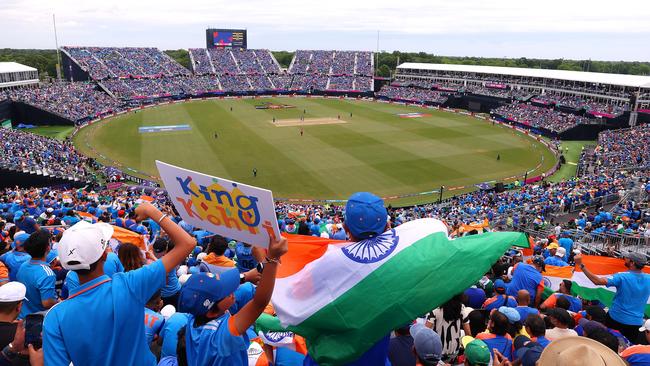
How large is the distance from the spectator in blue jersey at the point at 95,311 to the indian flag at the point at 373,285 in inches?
44.4

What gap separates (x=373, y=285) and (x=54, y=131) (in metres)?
57.9

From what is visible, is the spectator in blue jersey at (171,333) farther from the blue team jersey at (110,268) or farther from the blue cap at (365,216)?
the blue cap at (365,216)

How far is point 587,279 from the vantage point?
8164 mm

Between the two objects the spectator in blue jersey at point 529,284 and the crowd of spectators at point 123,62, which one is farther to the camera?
the crowd of spectators at point 123,62

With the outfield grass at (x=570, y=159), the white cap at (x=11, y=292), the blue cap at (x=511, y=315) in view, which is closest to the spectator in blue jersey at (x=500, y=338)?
the blue cap at (x=511, y=315)

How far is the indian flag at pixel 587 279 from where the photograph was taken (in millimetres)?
8148

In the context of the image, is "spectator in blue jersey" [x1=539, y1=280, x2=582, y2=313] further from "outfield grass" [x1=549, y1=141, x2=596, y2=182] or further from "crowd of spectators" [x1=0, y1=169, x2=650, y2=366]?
"outfield grass" [x1=549, y1=141, x2=596, y2=182]

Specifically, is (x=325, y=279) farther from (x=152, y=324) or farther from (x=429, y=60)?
(x=429, y=60)

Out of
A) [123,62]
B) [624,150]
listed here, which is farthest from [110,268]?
[123,62]

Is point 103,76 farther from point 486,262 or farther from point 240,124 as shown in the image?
point 486,262

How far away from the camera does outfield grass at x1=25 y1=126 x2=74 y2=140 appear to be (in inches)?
1909

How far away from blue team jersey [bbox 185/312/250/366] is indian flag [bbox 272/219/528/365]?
415 millimetres

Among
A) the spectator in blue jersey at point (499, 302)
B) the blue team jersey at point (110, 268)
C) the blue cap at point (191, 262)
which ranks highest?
the blue team jersey at point (110, 268)

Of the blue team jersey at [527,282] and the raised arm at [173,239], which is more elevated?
the raised arm at [173,239]
